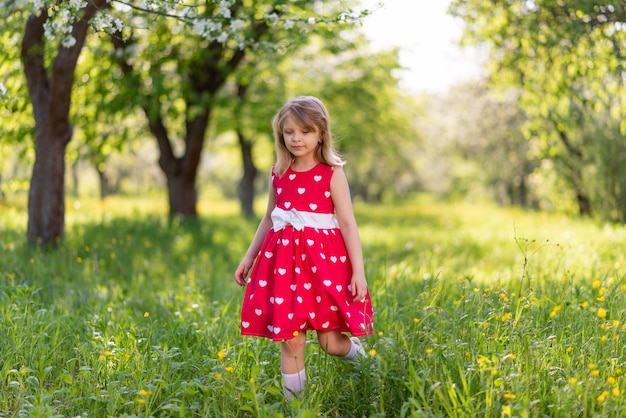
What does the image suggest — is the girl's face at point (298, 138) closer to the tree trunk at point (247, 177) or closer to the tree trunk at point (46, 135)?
the tree trunk at point (46, 135)

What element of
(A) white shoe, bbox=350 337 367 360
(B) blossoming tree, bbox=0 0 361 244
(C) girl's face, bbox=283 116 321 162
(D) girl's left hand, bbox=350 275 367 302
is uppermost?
(B) blossoming tree, bbox=0 0 361 244

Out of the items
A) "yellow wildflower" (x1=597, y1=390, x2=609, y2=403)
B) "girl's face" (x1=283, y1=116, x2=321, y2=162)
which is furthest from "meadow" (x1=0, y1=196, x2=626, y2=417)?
"girl's face" (x1=283, y1=116, x2=321, y2=162)

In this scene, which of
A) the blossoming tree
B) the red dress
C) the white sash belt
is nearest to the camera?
the red dress

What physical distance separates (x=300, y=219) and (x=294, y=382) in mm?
891

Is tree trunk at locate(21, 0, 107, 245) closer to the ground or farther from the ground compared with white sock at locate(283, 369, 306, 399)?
farther from the ground

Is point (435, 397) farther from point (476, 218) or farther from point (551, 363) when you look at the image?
point (476, 218)

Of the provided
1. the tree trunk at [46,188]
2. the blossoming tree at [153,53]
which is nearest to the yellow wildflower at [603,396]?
the blossoming tree at [153,53]

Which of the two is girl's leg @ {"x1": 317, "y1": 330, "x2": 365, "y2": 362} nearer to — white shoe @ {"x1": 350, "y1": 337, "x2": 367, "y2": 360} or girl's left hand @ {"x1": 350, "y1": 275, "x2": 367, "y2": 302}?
white shoe @ {"x1": 350, "y1": 337, "x2": 367, "y2": 360}

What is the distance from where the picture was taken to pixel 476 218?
1608 cm

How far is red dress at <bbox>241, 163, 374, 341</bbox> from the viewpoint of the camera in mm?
3570

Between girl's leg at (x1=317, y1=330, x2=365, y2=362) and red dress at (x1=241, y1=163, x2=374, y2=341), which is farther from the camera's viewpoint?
girl's leg at (x1=317, y1=330, x2=365, y2=362)

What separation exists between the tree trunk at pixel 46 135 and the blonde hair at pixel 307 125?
15.0 feet

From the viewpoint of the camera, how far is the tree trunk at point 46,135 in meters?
7.55

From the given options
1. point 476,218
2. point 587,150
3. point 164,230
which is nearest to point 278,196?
point 164,230
